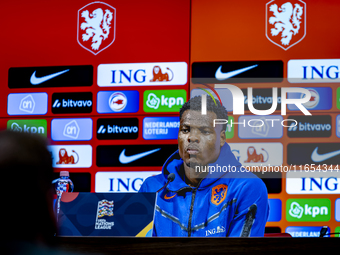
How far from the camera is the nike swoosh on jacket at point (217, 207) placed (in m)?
1.97

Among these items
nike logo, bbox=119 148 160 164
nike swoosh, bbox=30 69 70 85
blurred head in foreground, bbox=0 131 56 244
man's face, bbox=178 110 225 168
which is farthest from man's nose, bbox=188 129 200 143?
blurred head in foreground, bbox=0 131 56 244

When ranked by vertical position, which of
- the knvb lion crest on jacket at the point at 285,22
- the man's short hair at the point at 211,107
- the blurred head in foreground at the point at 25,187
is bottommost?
the blurred head in foreground at the point at 25,187

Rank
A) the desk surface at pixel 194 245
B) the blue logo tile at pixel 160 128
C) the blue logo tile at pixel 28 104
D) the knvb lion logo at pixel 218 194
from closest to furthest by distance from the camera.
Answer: the desk surface at pixel 194 245 → the knvb lion logo at pixel 218 194 → the blue logo tile at pixel 160 128 → the blue logo tile at pixel 28 104

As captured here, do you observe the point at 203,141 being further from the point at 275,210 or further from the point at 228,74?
the point at 275,210

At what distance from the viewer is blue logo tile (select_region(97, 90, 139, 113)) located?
2.28 m

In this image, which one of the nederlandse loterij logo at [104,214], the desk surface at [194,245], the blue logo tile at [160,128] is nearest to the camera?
the desk surface at [194,245]

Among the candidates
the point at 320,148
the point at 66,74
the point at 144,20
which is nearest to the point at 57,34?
the point at 66,74

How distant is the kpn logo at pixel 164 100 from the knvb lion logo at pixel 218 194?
532 mm

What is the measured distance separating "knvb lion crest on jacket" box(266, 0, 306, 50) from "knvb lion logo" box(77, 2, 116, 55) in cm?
99

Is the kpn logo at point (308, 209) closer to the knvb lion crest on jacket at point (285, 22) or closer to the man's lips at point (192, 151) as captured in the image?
the man's lips at point (192, 151)

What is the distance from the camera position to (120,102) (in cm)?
229

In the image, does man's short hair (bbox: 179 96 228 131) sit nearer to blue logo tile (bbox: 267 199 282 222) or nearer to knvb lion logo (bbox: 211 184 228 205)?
knvb lion logo (bbox: 211 184 228 205)

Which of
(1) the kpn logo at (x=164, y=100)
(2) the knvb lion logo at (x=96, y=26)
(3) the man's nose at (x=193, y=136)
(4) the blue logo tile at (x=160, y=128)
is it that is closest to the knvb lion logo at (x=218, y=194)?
(3) the man's nose at (x=193, y=136)

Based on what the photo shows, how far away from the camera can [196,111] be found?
7.05 ft
